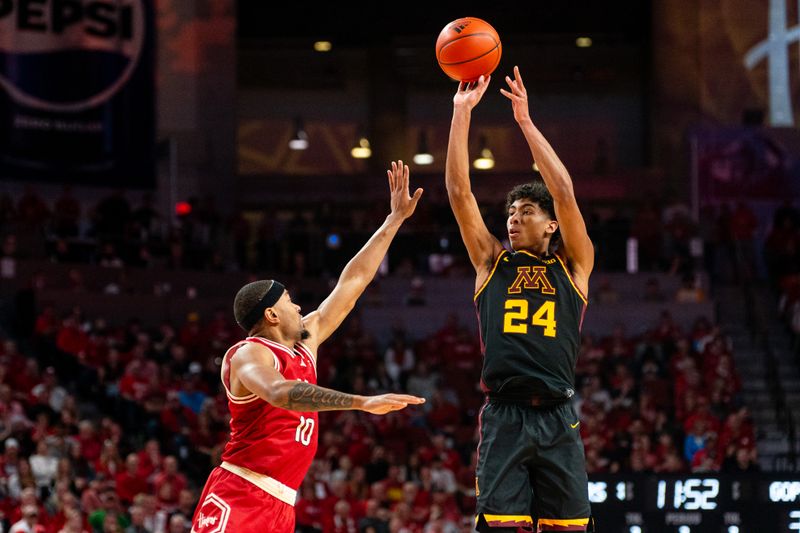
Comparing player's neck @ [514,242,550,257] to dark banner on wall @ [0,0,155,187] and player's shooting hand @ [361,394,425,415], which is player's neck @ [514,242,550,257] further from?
dark banner on wall @ [0,0,155,187]

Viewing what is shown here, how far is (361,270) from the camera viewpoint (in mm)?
7805

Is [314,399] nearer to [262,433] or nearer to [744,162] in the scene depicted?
[262,433]

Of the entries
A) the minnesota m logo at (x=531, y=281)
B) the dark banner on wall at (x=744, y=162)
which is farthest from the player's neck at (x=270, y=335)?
the dark banner on wall at (x=744, y=162)

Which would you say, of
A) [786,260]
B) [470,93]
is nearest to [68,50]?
[786,260]

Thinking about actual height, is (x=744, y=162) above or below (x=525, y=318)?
above

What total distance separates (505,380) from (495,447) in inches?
14.1

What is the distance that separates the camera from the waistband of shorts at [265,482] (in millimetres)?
6859

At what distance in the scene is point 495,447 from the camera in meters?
6.97

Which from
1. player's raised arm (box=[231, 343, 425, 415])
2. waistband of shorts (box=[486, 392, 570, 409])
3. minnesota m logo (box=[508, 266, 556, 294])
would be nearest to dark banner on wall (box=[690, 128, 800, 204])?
minnesota m logo (box=[508, 266, 556, 294])

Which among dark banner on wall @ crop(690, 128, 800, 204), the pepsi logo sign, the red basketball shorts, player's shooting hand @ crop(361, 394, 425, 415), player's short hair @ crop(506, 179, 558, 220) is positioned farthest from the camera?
dark banner on wall @ crop(690, 128, 800, 204)

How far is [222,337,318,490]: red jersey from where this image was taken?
685 centimetres

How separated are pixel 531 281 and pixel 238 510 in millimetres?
1972

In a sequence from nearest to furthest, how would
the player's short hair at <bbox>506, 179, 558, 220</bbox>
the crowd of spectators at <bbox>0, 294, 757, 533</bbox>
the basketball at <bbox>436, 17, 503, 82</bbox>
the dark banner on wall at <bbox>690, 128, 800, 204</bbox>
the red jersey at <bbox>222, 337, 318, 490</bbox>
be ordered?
the red jersey at <bbox>222, 337, 318, 490</bbox> → the player's short hair at <bbox>506, 179, 558, 220</bbox> → the basketball at <bbox>436, 17, 503, 82</bbox> → the crowd of spectators at <bbox>0, 294, 757, 533</bbox> → the dark banner on wall at <bbox>690, 128, 800, 204</bbox>

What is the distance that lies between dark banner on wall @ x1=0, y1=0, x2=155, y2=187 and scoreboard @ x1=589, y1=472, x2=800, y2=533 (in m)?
13.2
